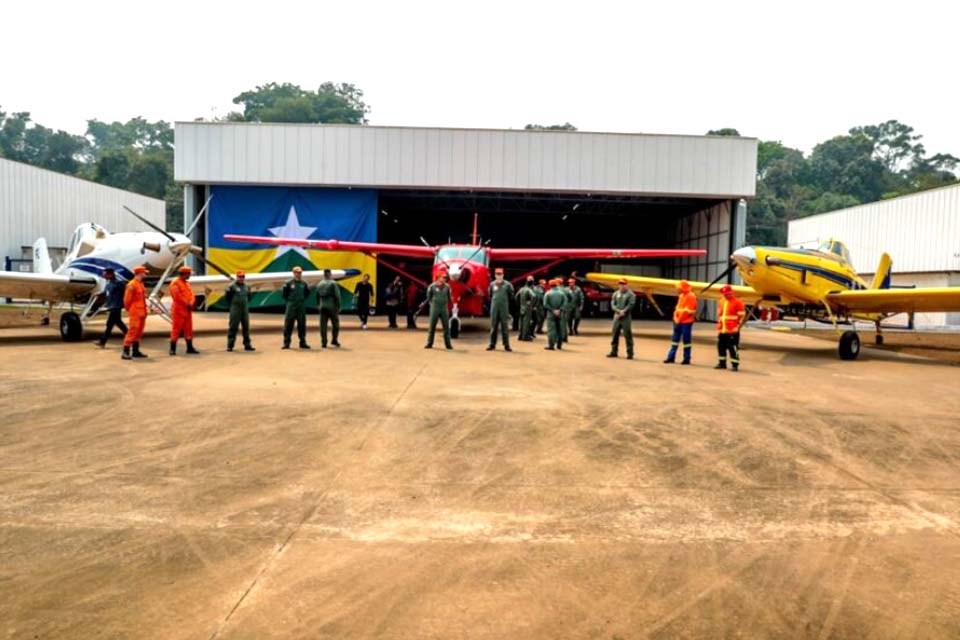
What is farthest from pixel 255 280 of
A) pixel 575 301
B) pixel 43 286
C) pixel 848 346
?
pixel 848 346

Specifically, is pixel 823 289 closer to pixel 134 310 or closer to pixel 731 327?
pixel 731 327

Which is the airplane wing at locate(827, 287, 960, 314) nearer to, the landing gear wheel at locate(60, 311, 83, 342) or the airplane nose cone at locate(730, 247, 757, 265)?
the airplane nose cone at locate(730, 247, 757, 265)

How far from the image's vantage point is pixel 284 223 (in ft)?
86.3

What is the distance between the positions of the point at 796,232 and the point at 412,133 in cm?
2771

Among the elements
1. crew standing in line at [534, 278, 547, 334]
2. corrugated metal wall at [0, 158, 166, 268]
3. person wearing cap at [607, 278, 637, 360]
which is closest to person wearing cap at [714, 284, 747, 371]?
person wearing cap at [607, 278, 637, 360]

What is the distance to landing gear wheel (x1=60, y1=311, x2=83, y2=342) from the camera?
14.1 metres

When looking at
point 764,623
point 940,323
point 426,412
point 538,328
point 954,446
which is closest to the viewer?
point 764,623

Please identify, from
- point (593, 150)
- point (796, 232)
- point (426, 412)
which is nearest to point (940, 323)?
point (796, 232)

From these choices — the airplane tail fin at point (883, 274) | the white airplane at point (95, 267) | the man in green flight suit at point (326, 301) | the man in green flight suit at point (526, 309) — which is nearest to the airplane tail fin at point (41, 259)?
the white airplane at point (95, 267)

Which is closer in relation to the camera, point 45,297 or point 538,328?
point 45,297

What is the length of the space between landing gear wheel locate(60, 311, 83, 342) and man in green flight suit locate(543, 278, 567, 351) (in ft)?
33.9

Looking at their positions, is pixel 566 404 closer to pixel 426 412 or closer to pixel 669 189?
pixel 426 412

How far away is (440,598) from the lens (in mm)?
3047

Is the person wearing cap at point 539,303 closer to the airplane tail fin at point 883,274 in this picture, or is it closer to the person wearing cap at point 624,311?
the person wearing cap at point 624,311
